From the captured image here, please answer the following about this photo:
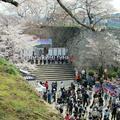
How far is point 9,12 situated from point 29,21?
11.6ft

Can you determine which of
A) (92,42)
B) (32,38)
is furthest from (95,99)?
(32,38)

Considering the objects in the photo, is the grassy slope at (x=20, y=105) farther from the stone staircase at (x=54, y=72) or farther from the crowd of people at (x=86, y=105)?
the stone staircase at (x=54, y=72)

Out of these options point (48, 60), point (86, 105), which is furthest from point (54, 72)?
point (86, 105)

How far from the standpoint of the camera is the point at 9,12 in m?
42.1

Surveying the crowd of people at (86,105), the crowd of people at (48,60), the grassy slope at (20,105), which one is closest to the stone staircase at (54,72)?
the crowd of people at (48,60)

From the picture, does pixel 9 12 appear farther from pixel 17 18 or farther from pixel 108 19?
pixel 108 19

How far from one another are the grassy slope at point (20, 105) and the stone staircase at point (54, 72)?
1949cm

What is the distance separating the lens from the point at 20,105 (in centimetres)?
918

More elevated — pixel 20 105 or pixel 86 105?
pixel 20 105

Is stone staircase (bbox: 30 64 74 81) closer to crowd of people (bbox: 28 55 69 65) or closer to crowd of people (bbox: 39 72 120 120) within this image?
crowd of people (bbox: 28 55 69 65)

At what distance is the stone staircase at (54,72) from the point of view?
1245 inches

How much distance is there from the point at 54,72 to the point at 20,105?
940 inches

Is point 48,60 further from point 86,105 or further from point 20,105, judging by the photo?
point 20,105

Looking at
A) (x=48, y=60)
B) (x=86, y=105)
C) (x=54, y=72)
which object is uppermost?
(x=48, y=60)
